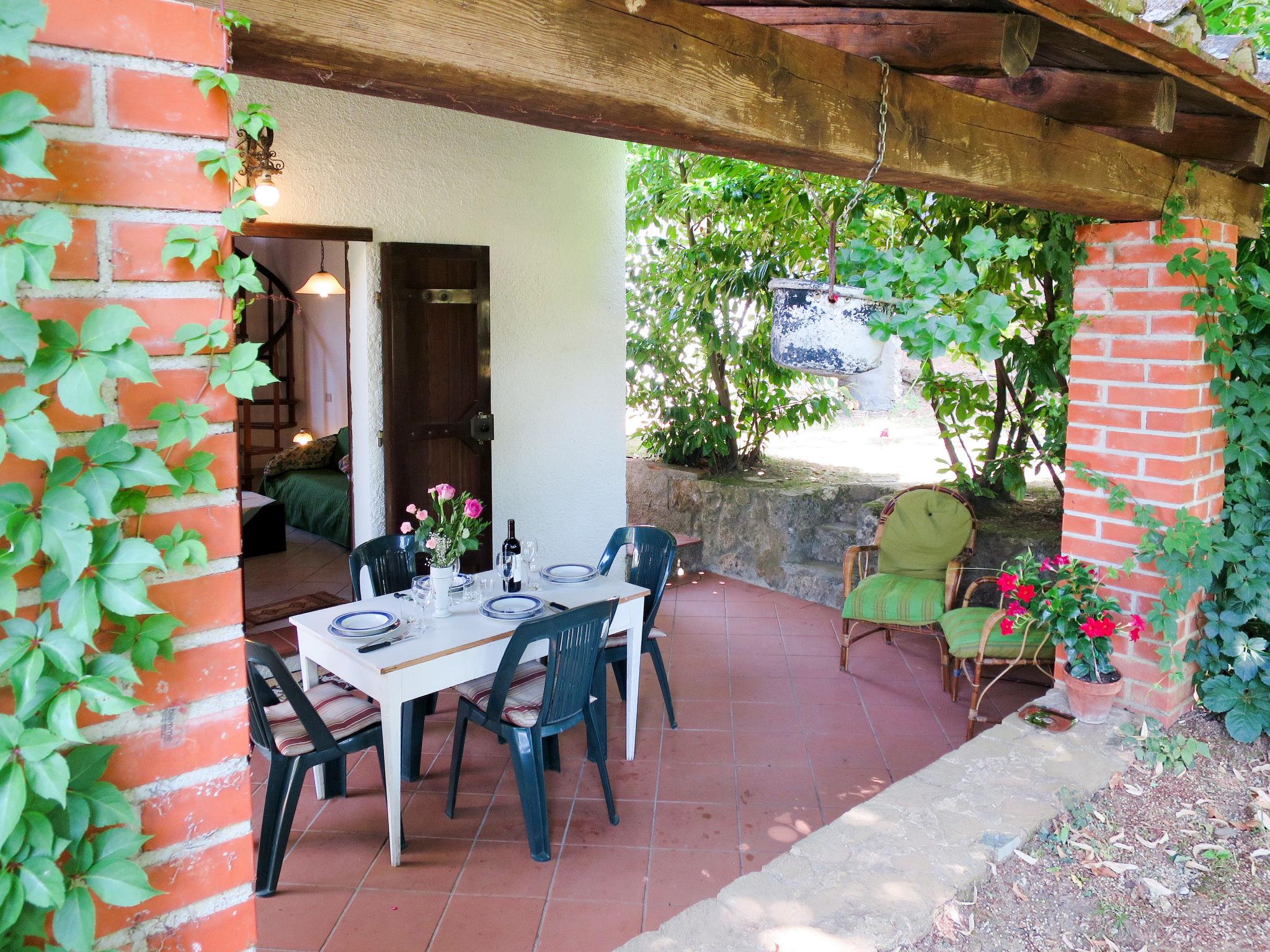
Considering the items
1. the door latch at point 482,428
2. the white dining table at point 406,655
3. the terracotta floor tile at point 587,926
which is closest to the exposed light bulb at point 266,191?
the door latch at point 482,428

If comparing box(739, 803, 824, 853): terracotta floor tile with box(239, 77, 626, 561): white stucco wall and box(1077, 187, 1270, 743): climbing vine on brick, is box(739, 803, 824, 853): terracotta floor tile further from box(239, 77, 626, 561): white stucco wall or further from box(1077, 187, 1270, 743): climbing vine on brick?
box(239, 77, 626, 561): white stucco wall

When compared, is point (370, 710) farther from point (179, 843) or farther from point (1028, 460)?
point (1028, 460)

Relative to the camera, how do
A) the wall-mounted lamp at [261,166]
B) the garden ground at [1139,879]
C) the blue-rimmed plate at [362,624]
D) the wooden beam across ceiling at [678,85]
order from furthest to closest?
1. the wall-mounted lamp at [261,166]
2. the blue-rimmed plate at [362,624]
3. the garden ground at [1139,879]
4. the wooden beam across ceiling at [678,85]

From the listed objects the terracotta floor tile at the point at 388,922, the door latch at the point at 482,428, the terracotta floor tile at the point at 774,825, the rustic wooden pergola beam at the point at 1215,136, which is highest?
the rustic wooden pergola beam at the point at 1215,136

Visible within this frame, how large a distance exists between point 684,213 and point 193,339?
5.98 m

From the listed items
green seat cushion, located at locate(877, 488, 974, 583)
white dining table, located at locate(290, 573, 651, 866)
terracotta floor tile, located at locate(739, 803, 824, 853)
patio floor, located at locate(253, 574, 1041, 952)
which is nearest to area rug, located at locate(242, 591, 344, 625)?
patio floor, located at locate(253, 574, 1041, 952)

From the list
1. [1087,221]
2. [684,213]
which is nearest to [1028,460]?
[1087,221]

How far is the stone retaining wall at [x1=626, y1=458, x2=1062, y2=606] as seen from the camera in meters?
5.64

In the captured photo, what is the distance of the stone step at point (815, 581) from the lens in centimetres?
588

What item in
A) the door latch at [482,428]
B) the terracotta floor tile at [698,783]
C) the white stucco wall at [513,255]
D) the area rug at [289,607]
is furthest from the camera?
the area rug at [289,607]

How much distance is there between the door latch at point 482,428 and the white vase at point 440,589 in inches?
71.2

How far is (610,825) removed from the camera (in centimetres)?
329

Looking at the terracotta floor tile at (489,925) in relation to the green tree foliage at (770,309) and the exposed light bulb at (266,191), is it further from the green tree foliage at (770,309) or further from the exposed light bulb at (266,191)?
the exposed light bulb at (266,191)

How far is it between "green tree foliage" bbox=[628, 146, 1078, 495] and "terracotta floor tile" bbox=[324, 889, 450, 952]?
2.25m
